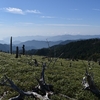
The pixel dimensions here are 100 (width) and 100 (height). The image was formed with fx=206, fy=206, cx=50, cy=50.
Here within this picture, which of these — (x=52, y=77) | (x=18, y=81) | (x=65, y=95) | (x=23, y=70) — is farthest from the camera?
(x=23, y=70)

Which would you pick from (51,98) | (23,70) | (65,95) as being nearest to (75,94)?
(65,95)

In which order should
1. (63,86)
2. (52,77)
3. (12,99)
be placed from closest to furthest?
(12,99), (63,86), (52,77)

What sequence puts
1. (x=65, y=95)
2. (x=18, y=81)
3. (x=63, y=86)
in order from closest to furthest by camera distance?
1. (x=65, y=95)
2. (x=63, y=86)
3. (x=18, y=81)

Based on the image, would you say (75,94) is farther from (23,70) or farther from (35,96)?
(23,70)

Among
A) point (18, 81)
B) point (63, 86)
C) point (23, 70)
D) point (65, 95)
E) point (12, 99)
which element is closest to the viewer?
point (12, 99)

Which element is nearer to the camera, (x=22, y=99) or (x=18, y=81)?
(x=22, y=99)

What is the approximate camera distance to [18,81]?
19078mm

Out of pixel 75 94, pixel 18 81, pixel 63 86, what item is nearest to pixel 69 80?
pixel 63 86

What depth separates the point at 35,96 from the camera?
14.8 metres

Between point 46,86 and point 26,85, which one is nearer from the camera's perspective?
point 46,86

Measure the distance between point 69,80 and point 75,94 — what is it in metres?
3.35

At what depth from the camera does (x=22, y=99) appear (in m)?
15.0

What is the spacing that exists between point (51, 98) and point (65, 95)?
4.48ft

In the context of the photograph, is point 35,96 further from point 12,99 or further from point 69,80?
point 69,80
